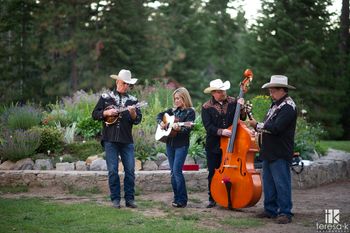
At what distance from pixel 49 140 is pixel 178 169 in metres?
3.44

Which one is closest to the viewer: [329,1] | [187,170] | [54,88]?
[187,170]

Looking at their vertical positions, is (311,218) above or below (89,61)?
below

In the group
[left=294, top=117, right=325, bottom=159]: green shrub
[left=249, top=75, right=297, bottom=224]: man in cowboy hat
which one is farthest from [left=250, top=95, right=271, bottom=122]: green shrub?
[left=249, top=75, right=297, bottom=224]: man in cowboy hat

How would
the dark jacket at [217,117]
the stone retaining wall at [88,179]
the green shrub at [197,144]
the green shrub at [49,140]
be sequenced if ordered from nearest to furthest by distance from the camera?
the dark jacket at [217,117] → the stone retaining wall at [88,179] → the green shrub at [197,144] → the green shrub at [49,140]

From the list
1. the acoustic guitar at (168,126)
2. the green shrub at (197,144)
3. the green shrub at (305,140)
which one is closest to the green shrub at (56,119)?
the green shrub at (197,144)

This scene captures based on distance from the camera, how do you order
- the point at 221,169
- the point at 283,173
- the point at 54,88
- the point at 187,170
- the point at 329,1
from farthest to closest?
1. the point at 54,88
2. the point at 329,1
3. the point at 187,170
4. the point at 221,169
5. the point at 283,173

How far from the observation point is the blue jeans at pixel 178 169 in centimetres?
754

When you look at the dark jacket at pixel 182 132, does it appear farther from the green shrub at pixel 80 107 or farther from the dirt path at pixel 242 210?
the green shrub at pixel 80 107

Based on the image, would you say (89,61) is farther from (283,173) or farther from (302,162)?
(283,173)

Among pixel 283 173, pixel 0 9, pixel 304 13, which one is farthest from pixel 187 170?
pixel 0 9

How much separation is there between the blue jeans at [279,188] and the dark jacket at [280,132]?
0.11 metres

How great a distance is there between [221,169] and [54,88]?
17796mm

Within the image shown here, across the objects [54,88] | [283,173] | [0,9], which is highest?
[0,9]

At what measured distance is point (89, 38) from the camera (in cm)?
2409
